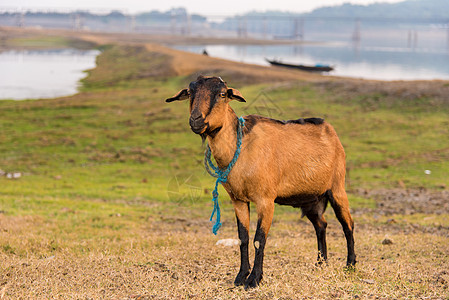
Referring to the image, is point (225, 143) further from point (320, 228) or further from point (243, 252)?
point (320, 228)

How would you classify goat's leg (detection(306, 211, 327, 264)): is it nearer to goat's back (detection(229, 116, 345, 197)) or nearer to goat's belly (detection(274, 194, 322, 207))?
goat's belly (detection(274, 194, 322, 207))

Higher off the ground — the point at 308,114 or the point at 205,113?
the point at 205,113

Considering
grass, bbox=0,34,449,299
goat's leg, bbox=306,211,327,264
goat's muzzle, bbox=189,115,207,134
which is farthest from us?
goat's leg, bbox=306,211,327,264

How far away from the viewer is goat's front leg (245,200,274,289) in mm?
6145

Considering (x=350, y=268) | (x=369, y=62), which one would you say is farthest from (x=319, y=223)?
(x=369, y=62)

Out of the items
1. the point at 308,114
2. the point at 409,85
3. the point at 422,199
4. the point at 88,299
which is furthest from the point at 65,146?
the point at 409,85

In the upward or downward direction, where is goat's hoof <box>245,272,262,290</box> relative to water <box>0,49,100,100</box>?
upward

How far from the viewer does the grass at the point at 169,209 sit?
22.0ft

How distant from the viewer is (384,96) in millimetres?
31234

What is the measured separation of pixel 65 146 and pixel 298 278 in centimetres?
1962

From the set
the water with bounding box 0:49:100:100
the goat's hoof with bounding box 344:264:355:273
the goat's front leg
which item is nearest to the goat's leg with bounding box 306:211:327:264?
the goat's hoof with bounding box 344:264:355:273

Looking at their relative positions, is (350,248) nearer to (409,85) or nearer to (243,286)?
(243,286)

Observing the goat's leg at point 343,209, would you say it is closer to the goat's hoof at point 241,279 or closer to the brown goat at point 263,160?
the brown goat at point 263,160

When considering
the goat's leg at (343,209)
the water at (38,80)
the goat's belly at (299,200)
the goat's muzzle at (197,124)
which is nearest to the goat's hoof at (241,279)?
the goat's belly at (299,200)
